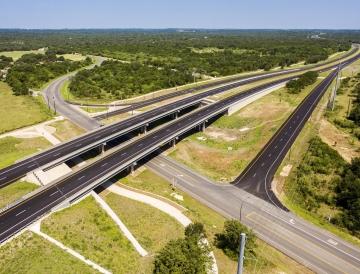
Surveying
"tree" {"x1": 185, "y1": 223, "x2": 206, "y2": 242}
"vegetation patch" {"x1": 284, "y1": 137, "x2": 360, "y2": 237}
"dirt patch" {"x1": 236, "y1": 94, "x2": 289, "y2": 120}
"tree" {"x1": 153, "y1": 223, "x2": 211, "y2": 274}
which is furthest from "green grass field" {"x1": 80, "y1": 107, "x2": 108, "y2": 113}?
"tree" {"x1": 153, "y1": 223, "x2": 211, "y2": 274}

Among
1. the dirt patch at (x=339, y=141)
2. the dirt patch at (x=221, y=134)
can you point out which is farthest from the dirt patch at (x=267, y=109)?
the dirt patch at (x=339, y=141)

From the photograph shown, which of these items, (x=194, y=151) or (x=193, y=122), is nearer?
(x=194, y=151)

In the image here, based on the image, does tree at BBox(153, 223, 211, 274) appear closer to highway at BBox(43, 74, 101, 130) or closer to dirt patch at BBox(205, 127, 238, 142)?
dirt patch at BBox(205, 127, 238, 142)

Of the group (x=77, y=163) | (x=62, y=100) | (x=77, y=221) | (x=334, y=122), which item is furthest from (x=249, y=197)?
(x=62, y=100)

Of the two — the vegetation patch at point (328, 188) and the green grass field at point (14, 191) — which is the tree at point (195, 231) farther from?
the green grass field at point (14, 191)

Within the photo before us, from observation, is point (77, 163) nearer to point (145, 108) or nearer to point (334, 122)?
point (145, 108)

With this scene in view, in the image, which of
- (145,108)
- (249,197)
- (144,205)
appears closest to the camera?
(144,205)
